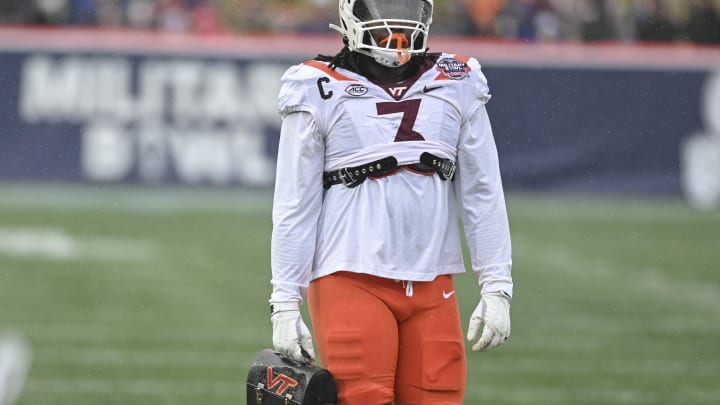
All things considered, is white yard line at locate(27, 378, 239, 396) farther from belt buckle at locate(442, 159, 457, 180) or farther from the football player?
belt buckle at locate(442, 159, 457, 180)

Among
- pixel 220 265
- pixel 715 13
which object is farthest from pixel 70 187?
pixel 715 13

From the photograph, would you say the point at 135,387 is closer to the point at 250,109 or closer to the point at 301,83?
the point at 301,83

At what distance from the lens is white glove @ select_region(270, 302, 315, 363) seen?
3.94m

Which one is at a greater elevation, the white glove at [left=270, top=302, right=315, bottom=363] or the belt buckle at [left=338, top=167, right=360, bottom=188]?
the belt buckle at [left=338, top=167, right=360, bottom=188]

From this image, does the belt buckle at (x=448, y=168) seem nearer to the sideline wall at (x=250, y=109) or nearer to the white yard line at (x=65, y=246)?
the white yard line at (x=65, y=246)

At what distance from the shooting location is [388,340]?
12.9ft

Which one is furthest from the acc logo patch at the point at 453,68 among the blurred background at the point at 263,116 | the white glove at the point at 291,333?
the blurred background at the point at 263,116

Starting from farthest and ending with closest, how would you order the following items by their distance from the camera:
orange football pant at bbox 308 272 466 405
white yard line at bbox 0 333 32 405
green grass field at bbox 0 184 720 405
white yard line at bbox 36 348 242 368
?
white yard line at bbox 36 348 242 368 < green grass field at bbox 0 184 720 405 < white yard line at bbox 0 333 32 405 < orange football pant at bbox 308 272 466 405

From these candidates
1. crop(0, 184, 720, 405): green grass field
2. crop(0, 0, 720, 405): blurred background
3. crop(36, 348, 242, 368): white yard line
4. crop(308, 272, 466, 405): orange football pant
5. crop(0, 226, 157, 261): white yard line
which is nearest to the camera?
crop(308, 272, 466, 405): orange football pant

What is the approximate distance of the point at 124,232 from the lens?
13430 millimetres

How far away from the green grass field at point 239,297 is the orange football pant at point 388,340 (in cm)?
306

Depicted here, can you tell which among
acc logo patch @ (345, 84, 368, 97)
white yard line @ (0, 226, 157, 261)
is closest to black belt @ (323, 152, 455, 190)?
acc logo patch @ (345, 84, 368, 97)

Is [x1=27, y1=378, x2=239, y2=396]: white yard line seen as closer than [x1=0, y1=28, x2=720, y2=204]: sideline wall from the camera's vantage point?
Yes

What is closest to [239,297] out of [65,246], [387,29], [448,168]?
[65,246]
